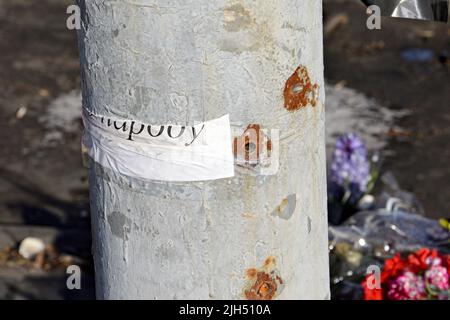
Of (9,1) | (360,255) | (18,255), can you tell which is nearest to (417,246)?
(360,255)

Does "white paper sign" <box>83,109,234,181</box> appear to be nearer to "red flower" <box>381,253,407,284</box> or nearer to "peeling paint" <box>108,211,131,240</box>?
"peeling paint" <box>108,211,131,240</box>

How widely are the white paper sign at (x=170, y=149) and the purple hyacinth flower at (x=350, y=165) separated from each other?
275cm

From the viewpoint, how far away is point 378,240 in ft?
13.5

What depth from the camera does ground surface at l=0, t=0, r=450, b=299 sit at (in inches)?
198

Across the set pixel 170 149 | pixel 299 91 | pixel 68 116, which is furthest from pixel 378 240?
pixel 68 116

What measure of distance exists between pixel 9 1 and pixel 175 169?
7.44 meters

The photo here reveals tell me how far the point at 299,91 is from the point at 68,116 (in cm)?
514

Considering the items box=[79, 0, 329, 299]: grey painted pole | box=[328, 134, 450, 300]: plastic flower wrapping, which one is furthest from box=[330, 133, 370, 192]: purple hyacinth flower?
box=[79, 0, 329, 299]: grey painted pole

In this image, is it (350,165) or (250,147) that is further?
(350,165)

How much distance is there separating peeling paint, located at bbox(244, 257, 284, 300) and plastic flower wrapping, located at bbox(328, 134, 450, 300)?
4.93 ft

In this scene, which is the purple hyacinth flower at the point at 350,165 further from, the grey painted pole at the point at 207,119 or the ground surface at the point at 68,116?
the grey painted pole at the point at 207,119

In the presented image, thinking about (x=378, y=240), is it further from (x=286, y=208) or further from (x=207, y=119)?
(x=207, y=119)

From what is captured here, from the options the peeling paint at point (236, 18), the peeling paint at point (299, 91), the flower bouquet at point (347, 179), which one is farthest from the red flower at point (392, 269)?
the peeling paint at point (236, 18)

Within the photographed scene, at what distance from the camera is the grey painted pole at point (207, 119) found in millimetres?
1750
